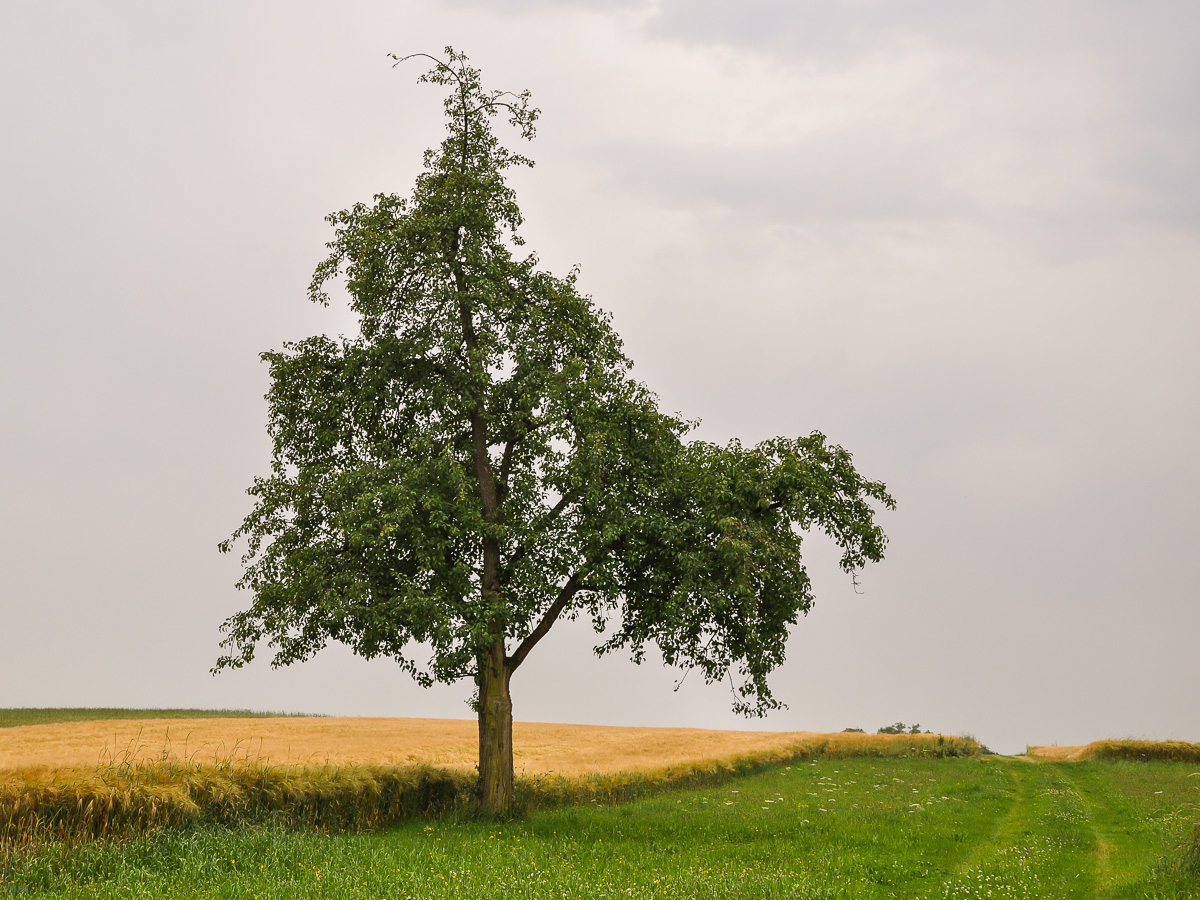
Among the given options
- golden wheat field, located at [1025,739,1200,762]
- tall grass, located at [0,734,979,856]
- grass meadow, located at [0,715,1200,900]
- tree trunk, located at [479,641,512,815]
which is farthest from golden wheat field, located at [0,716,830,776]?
golden wheat field, located at [1025,739,1200,762]

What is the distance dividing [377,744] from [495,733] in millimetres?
17884

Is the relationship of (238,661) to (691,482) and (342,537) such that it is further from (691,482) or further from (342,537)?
(691,482)

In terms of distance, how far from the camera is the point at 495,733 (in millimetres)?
24719

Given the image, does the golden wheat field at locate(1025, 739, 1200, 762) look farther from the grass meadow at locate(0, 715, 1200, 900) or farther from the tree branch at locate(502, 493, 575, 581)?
the tree branch at locate(502, 493, 575, 581)

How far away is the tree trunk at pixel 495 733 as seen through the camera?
24.5 meters

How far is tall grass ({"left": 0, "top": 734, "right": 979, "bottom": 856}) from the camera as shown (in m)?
17.2

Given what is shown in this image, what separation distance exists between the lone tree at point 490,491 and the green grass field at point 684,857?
13.4 ft

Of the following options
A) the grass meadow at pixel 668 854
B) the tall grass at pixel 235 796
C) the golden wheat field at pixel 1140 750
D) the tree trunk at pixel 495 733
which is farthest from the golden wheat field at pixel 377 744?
the golden wheat field at pixel 1140 750

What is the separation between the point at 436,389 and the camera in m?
26.4

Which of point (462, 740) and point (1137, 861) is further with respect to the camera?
point (462, 740)

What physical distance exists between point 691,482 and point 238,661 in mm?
14144

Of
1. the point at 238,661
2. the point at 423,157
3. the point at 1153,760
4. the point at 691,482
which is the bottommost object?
the point at 1153,760

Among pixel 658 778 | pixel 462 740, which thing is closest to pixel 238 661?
pixel 658 778

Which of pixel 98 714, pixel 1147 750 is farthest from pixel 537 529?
pixel 98 714
